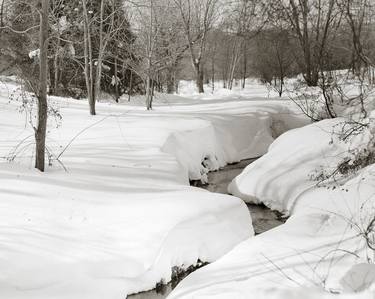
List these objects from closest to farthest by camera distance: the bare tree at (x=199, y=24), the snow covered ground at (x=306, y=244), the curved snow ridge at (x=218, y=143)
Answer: the snow covered ground at (x=306, y=244) < the curved snow ridge at (x=218, y=143) < the bare tree at (x=199, y=24)

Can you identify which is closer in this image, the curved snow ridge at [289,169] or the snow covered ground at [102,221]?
the snow covered ground at [102,221]

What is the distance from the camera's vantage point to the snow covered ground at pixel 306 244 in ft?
14.6

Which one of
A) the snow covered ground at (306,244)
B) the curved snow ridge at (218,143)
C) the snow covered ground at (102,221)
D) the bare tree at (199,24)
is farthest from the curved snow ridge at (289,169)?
the bare tree at (199,24)

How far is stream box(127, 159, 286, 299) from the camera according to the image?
5844 millimetres

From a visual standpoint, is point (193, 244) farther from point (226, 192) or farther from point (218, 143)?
point (218, 143)

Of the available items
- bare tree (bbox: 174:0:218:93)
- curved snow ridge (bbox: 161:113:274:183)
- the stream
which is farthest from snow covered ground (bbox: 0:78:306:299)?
bare tree (bbox: 174:0:218:93)

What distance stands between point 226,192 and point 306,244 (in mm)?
5514

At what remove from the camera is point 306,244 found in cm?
591

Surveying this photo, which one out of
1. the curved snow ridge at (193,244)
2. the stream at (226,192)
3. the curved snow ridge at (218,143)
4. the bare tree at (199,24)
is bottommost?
the stream at (226,192)

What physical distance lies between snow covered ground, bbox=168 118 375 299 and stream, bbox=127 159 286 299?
0.30m

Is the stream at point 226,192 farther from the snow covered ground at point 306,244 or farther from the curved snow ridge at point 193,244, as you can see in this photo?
the snow covered ground at point 306,244

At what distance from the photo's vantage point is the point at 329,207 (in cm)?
794

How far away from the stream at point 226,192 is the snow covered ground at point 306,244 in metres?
0.30

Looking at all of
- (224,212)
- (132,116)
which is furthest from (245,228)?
(132,116)
